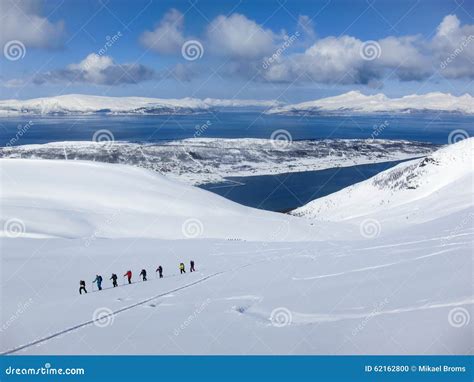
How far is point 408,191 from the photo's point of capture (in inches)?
2094

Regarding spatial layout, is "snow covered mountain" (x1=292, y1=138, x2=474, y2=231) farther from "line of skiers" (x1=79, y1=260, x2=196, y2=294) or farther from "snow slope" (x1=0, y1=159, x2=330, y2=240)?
"line of skiers" (x1=79, y1=260, x2=196, y2=294)

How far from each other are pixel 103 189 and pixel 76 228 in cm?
1033

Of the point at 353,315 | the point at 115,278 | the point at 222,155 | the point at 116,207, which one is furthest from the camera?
the point at 222,155

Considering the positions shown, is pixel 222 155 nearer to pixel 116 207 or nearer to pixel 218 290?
pixel 116 207

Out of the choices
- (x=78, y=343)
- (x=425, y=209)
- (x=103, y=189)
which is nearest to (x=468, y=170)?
(x=425, y=209)

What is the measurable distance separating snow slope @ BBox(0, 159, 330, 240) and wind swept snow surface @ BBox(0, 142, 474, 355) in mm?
199

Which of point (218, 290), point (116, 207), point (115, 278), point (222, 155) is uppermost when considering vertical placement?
point (222, 155)

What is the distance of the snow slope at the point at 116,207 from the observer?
23.6 meters

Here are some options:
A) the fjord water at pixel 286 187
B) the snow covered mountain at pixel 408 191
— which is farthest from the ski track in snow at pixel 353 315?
the fjord water at pixel 286 187

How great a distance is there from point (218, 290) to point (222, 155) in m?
124

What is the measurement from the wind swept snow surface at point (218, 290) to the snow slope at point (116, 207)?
20cm

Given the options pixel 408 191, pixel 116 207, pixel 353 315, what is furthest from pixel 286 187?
pixel 353 315

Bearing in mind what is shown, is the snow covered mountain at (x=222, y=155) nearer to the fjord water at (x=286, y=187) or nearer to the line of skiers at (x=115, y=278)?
the fjord water at (x=286, y=187)

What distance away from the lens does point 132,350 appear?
8.20 meters
